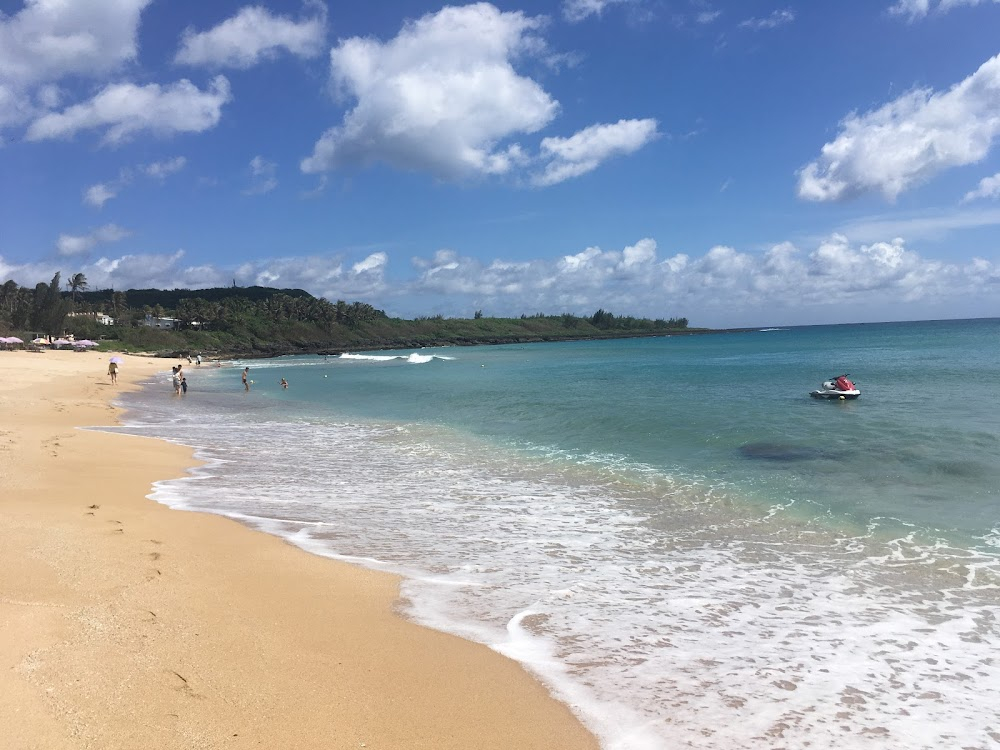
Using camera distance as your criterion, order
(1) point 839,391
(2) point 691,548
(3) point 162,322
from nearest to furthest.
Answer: (2) point 691,548 → (1) point 839,391 → (3) point 162,322

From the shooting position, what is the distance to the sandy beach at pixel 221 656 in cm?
365

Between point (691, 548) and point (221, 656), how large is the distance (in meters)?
5.72

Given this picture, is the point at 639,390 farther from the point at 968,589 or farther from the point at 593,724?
the point at 593,724

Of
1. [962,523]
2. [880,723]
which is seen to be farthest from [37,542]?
[962,523]

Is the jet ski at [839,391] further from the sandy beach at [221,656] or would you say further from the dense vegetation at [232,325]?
the dense vegetation at [232,325]

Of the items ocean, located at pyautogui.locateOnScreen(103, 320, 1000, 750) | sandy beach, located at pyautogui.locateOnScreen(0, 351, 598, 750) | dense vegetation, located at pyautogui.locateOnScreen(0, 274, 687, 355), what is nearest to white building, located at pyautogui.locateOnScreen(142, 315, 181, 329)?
dense vegetation, located at pyautogui.locateOnScreen(0, 274, 687, 355)

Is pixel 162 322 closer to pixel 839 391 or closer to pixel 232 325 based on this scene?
pixel 232 325

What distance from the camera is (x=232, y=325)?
402 feet

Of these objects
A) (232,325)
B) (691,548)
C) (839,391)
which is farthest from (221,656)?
(232,325)

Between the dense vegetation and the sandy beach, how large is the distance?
289 feet

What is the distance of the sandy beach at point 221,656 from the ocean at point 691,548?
1.55 feet

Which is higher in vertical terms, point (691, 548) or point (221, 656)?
point (221, 656)

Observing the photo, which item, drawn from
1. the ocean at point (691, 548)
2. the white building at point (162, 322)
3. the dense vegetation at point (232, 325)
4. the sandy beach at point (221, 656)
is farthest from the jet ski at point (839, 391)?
the white building at point (162, 322)

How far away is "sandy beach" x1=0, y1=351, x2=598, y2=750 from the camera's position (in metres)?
3.65
